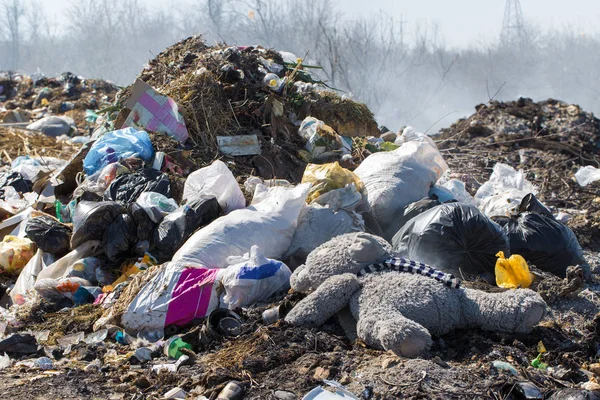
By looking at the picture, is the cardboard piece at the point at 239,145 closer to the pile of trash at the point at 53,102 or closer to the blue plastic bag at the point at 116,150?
the blue plastic bag at the point at 116,150

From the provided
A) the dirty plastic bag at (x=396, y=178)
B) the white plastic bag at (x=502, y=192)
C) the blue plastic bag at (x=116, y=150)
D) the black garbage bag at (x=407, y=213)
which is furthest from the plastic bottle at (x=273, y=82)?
the black garbage bag at (x=407, y=213)

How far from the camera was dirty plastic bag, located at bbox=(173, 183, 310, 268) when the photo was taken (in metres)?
3.68

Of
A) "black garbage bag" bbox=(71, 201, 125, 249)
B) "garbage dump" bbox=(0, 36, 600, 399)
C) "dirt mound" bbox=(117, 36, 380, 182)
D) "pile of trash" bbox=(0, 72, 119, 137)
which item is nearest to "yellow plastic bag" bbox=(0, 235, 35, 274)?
"garbage dump" bbox=(0, 36, 600, 399)

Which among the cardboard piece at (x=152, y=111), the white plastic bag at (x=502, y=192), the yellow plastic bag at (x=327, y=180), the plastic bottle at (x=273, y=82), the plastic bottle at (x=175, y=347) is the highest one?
the plastic bottle at (x=273, y=82)

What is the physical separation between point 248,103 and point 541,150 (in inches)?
177

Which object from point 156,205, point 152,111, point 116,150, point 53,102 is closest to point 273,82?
point 152,111

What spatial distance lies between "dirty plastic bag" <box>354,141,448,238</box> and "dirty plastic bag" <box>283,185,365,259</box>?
17cm

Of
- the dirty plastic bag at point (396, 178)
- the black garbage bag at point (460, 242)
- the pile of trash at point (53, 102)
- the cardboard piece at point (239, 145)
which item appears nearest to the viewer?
the black garbage bag at point (460, 242)

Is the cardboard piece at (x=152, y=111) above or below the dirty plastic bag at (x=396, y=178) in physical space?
above

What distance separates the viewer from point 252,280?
3.30 m

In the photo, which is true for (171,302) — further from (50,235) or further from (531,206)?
(531,206)

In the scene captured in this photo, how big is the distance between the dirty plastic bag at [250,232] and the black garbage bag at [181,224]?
0.21m

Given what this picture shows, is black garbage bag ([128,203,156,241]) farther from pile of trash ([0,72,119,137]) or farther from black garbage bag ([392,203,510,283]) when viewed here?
pile of trash ([0,72,119,137])

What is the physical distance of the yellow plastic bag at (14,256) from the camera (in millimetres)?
4621
